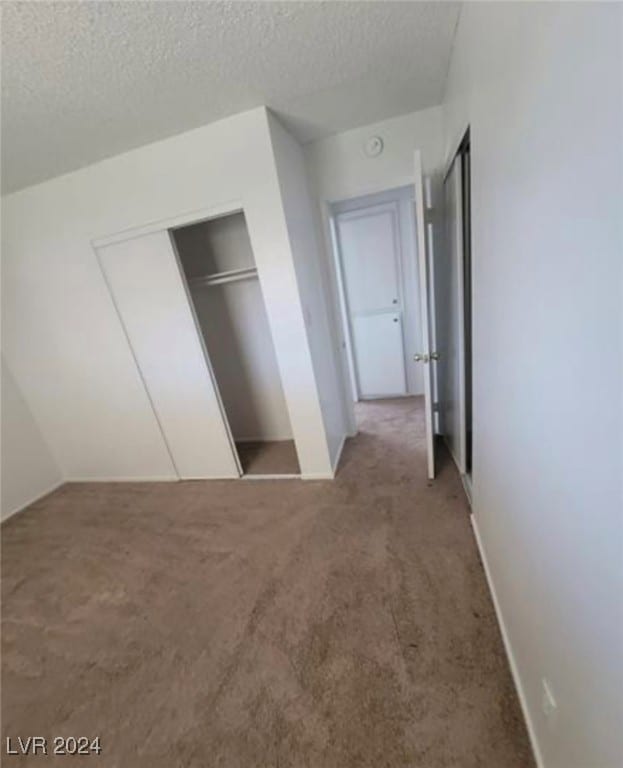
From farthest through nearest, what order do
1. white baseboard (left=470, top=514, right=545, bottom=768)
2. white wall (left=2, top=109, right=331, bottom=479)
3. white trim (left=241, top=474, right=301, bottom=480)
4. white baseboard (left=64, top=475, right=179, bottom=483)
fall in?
1. white baseboard (left=64, top=475, right=179, bottom=483)
2. white trim (left=241, top=474, right=301, bottom=480)
3. white wall (left=2, top=109, right=331, bottom=479)
4. white baseboard (left=470, top=514, right=545, bottom=768)

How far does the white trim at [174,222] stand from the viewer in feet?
7.21

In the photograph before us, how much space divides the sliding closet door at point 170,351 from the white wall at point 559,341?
6.94 ft

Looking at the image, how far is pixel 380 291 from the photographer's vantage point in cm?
378

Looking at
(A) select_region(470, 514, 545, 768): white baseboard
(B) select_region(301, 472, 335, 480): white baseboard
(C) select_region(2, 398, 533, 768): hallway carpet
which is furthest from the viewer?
(B) select_region(301, 472, 335, 480): white baseboard

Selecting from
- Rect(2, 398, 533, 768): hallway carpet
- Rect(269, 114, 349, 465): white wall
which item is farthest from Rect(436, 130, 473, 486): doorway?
Rect(269, 114, 349, 465): white wall

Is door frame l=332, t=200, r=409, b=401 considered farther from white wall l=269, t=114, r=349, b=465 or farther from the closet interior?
the closet interior

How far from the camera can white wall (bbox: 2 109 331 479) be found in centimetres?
213

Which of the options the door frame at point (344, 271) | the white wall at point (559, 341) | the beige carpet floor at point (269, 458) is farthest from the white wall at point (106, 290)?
Result: the white wall at point (559, 341)

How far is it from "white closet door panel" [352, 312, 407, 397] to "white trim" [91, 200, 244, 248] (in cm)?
206

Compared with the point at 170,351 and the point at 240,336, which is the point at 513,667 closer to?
the point at 170,351

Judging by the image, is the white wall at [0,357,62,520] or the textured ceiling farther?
the white wall at [0,357,62,520]

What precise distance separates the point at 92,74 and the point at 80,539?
292cm

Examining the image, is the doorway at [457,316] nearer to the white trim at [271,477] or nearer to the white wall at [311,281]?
the white wall at [311,281]

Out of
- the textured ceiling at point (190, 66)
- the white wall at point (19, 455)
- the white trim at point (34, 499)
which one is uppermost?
the textured ceiling at point (190, 66)
